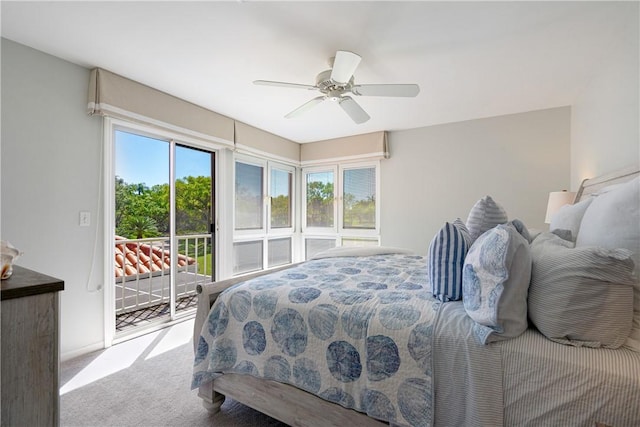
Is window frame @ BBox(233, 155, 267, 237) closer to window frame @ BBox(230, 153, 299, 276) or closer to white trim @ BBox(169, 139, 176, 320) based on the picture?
window frame @ BBox(230, 153, 299, 276)

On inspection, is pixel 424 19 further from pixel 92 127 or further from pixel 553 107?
pixel 92 127

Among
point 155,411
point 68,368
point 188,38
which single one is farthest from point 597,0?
point 68,368

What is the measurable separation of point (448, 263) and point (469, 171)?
2.68 metres

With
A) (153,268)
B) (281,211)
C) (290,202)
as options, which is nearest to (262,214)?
(281,211)

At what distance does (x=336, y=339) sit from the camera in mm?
1300

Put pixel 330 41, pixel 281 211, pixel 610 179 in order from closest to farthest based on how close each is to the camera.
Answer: pixel 610 179 < pixel 330 41 < pixel 281 211

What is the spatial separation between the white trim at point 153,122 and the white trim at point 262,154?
18cm

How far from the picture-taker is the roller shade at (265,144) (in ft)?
12.3

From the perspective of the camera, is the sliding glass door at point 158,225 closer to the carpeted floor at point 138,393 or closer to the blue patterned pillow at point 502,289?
the carpeted floor at point 138,393

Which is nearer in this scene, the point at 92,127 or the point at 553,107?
the point at 92,127

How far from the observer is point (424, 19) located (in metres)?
1.79

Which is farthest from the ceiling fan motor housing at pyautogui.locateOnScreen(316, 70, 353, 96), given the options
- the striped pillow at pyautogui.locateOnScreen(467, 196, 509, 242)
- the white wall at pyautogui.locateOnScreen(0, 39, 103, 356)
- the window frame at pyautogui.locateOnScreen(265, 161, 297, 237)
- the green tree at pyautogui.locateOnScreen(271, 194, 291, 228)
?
the green tree at pyautogui.locateOnScreen(271, 194, 291, 228)

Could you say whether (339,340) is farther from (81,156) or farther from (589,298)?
(81,156)

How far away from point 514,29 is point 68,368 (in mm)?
3911
